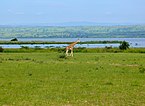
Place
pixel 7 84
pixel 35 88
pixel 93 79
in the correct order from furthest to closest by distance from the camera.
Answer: pixel 93 79 → pixel 7 84 → pixel 35 88

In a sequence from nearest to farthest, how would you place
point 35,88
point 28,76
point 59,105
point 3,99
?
1. point 59,105
2. point 3,99
3. point 35,88
4. point 28,76

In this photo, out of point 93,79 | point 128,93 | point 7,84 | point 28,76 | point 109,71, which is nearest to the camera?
point 128,93

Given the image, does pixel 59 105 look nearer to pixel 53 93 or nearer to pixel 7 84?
pixel 53 93

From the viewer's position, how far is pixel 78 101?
14.6 metres

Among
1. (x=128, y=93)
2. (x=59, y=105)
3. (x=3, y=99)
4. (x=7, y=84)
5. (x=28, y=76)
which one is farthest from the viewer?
(x=28, y=76)

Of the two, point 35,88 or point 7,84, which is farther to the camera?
point 7,84

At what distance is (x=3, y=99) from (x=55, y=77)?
720 centimetres

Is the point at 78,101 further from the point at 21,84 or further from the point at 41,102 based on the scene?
the point at 21,84

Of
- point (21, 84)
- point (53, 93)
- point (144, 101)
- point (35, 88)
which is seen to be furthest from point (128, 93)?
point (21, 84)

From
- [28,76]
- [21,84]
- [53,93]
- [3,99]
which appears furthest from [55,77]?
[3,99]

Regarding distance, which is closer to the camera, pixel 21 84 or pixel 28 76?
pixel 21 84

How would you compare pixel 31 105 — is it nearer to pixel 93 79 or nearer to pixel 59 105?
pixel 59 105

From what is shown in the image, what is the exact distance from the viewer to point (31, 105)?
13891 mm

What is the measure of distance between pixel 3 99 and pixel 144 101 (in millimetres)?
5081
